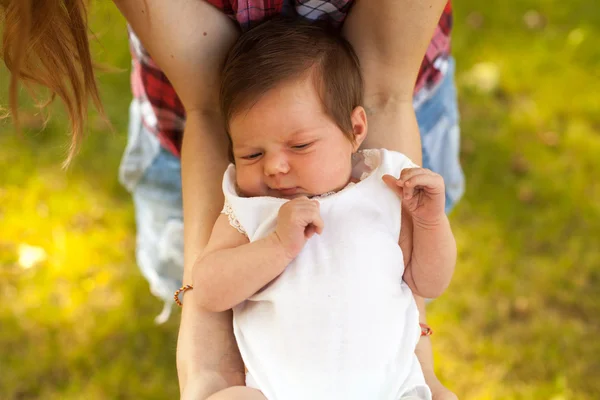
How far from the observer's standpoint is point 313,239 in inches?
58.6

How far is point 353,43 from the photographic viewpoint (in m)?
1.67

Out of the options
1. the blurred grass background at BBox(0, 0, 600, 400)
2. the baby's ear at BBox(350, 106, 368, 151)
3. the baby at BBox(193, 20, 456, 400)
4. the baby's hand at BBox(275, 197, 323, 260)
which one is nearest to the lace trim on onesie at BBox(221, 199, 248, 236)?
the baby at BBox(193, 20, 456, 400)

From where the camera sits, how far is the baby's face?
147 cm

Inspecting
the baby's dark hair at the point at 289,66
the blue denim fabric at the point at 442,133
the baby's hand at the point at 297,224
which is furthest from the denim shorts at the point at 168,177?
the baby's hand at the point at 297,224

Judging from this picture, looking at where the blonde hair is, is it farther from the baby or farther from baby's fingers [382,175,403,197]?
baby's fingers [382,175,403,197]

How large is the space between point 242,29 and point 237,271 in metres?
0.63

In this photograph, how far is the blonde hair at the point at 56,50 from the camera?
1.41 meters

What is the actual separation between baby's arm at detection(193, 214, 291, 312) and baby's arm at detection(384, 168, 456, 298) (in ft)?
0.98

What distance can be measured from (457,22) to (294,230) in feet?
8.88

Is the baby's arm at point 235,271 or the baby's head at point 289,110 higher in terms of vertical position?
the baby's head at point 289,110

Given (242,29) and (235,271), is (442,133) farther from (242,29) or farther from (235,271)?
(235,271)

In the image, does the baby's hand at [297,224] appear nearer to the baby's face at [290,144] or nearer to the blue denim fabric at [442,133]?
the baby's face at [290,144]

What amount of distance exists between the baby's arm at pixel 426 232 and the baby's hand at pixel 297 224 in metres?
0.21

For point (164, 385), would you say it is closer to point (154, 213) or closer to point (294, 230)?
point (154, 213)
